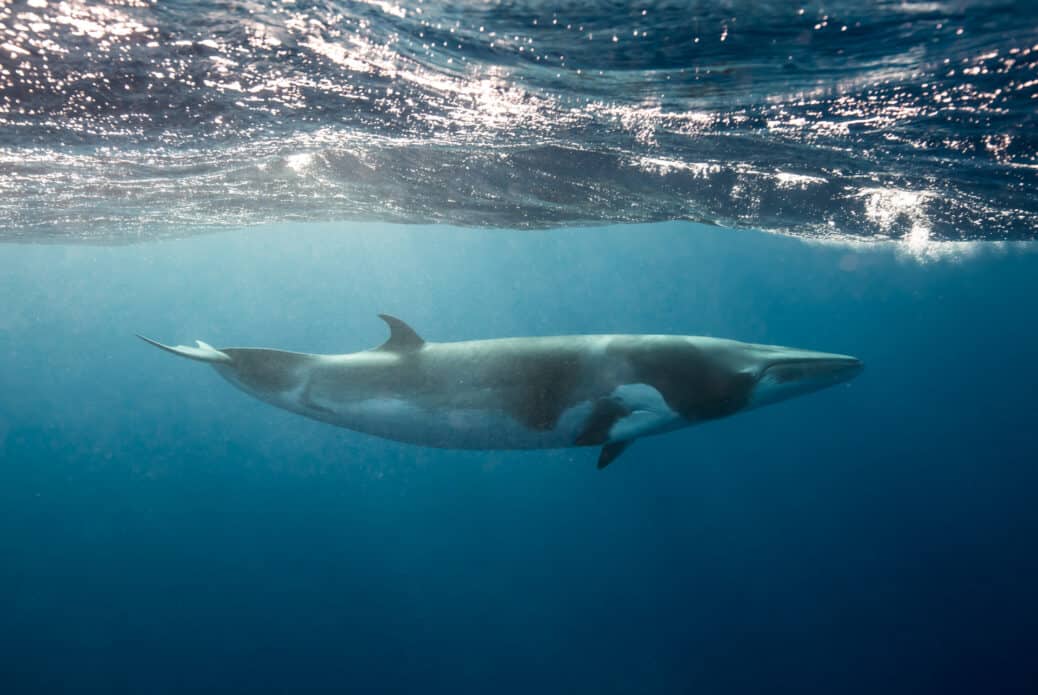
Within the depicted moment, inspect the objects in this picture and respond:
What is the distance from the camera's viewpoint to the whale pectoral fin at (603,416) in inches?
242

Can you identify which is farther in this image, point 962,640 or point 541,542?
point 541,542

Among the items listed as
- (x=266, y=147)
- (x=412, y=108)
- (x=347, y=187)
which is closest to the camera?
(x=412, y=108)

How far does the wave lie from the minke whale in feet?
9.77

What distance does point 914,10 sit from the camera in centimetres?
445

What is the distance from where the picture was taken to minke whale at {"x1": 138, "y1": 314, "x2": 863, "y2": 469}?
617cm

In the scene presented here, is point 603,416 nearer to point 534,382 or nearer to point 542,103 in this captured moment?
point 534,382

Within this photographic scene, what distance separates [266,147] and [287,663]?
2506cm

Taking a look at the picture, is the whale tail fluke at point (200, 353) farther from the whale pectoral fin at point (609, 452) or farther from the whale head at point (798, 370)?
the whale head at point (798, 370)

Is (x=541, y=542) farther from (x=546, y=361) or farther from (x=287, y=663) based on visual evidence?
(x=546, y=361)

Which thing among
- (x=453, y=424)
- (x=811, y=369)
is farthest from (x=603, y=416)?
(x=811, y=369)

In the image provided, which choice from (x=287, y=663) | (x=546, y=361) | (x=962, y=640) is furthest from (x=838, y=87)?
(x=962, y=640)

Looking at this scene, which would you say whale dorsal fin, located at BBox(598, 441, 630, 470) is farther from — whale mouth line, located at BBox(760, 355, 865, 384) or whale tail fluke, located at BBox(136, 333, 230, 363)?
whale tail fluke, located at BBox(136, 333, 230, 363)

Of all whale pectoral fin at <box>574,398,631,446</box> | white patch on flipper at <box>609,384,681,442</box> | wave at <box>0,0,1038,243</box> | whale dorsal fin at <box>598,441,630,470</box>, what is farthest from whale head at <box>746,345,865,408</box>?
wave at <box>0,0,1038,243</box>

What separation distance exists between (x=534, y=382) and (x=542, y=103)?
3.81m
